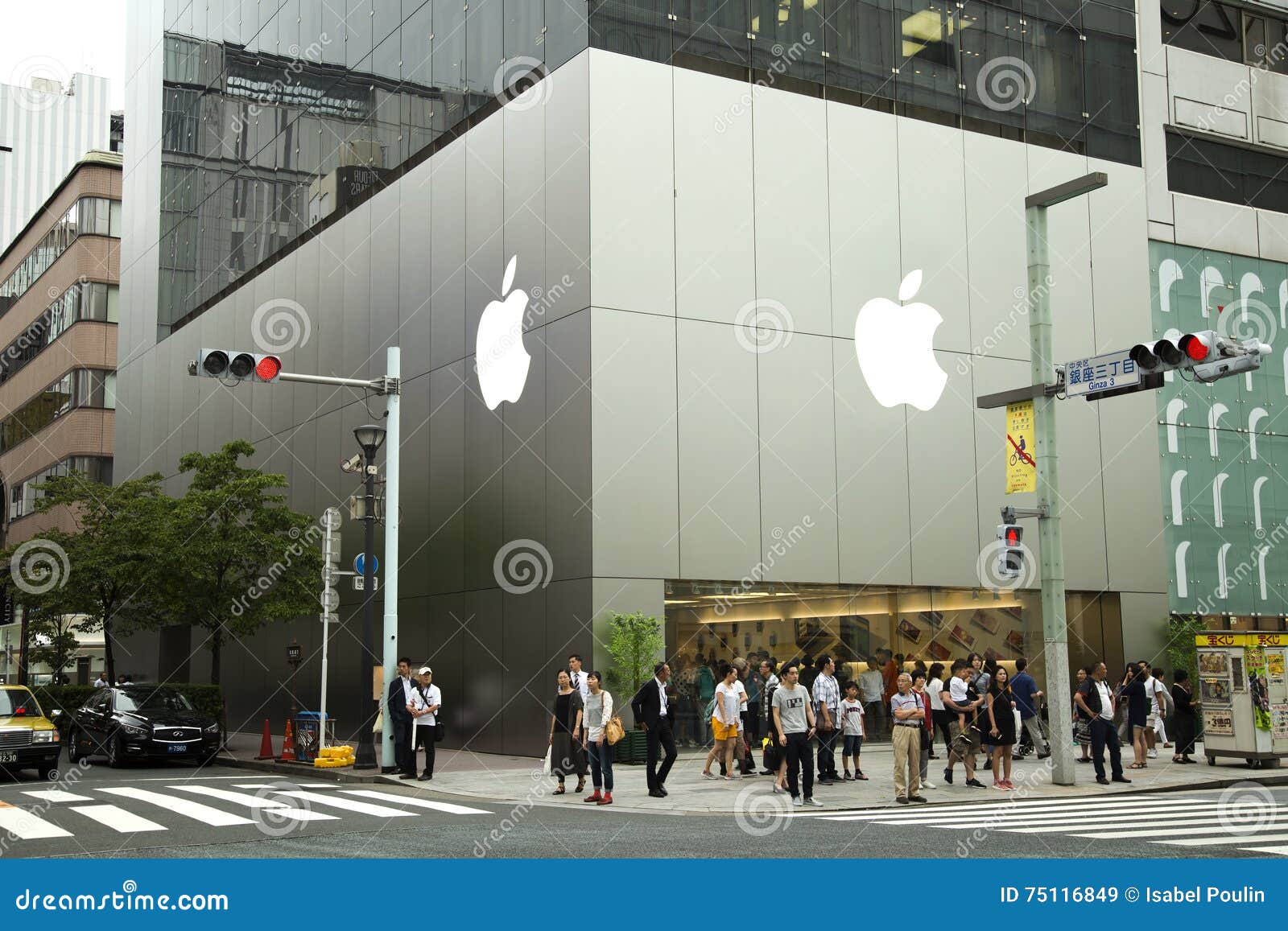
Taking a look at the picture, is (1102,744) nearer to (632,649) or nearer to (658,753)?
(658,753)

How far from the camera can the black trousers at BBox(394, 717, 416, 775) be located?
19.3 meters

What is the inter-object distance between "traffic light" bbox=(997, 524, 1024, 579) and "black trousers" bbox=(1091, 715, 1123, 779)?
113 inches

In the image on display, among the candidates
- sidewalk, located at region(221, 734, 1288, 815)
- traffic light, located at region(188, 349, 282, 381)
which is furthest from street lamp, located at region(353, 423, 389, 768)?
traffic light, located at region(188, 349, 282, 381)

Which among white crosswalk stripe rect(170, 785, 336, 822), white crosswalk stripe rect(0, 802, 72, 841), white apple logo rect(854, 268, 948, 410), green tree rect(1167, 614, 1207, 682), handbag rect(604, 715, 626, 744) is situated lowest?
white crosswalk stripe rect(170, 785, 336, 822)

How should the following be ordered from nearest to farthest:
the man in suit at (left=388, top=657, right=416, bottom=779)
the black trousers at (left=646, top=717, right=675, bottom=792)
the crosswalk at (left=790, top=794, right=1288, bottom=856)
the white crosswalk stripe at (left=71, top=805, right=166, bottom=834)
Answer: the crosswalk at (left=790, top=794, right=1288, bottom=856)
the white crosswalk stripe at (left=71, top=805, right=166, bottom=834)
the black trousers at (left=646, top=717, right=675, bottom=792)
the man in suit at (left=388, top=657, right=416, bottom=779)

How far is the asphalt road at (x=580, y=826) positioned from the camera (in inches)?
432

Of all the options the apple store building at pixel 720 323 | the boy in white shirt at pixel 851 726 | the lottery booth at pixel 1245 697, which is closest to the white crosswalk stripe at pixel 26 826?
the boy in white shirt at pixel 851 726

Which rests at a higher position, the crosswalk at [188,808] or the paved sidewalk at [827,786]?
the crosswalk at [188,808]

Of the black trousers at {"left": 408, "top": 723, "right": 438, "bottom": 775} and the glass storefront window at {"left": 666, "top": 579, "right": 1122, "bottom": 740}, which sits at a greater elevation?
the glass storefront window at {"left": 666, "top": 579, "right": 1122, "bottom": 740}

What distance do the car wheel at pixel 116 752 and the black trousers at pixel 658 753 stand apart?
37.2 ft

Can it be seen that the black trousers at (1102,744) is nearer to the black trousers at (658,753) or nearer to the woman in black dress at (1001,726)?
the woman in black dress at (1001,726)

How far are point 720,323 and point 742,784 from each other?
1038cm

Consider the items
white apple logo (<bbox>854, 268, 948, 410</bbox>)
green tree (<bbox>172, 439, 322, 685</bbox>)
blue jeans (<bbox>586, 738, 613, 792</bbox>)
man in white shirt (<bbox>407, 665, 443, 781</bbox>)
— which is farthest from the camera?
Result: green tree (<bbox>172, 439, 322, 685</bbox>)

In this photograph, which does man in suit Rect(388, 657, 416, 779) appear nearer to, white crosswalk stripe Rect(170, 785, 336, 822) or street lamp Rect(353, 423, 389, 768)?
street lamp Rect(353, 423, 389, 768)
